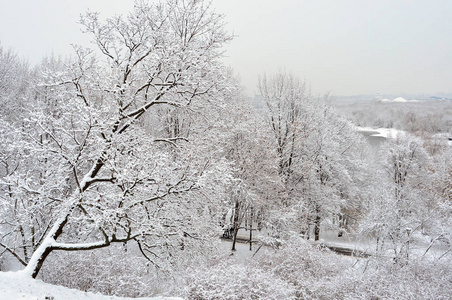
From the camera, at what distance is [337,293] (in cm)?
1087

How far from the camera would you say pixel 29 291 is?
19.7 feet

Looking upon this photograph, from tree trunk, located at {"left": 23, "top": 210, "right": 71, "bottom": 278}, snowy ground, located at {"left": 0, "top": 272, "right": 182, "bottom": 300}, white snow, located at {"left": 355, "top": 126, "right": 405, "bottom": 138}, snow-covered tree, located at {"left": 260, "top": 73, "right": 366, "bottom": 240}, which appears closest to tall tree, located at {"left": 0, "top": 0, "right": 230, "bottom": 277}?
tree trunk, located at {"left": 23, "top": 210, "right": 71, "bottom": 278}

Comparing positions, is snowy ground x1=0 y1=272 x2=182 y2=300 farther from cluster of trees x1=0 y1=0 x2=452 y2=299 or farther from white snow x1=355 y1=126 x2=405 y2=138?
white snow x1=355 y1=126 x2=405 y2=138

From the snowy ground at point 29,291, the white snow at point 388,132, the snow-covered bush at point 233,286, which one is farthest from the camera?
the white snow at point 388,132

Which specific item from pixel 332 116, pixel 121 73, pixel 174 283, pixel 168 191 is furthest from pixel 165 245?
pixel 332 116

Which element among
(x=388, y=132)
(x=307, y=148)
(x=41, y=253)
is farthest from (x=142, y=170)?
(x=388, y=132)

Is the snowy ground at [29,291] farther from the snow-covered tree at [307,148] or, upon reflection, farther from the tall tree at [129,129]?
the snow-covered tree at [307,148]

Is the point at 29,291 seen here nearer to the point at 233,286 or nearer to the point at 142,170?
the point at 142,170

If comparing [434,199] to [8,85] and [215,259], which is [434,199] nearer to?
[215,259]

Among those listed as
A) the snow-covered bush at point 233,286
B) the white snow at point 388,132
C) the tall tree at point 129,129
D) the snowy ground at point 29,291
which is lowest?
the snow-covered bush at point 233,286

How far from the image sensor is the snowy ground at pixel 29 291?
220 inches

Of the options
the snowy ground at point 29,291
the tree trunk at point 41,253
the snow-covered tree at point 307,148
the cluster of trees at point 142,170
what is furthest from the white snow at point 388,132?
the snowy ground at point 29,291

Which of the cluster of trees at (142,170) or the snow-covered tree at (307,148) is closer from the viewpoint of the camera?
the cluster of trees at (142,170)

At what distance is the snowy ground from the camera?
5582mm
